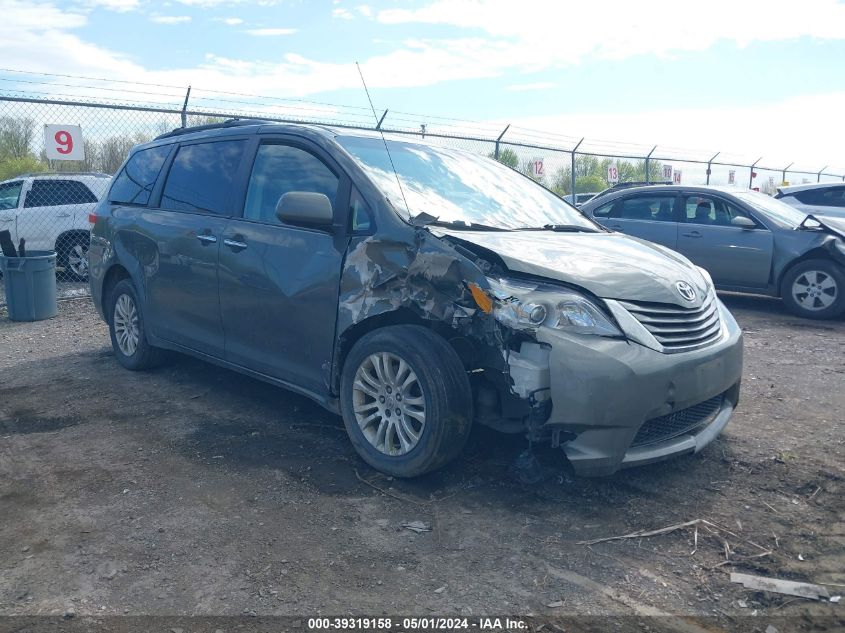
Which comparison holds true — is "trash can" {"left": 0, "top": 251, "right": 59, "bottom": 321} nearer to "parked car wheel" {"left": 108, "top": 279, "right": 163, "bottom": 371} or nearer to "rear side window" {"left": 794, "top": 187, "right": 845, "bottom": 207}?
"parked car wheel" {"left": 108, "top": 279, "right": 163, "bottom": 371}

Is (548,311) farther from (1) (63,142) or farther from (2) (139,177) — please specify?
(1) (63,142)

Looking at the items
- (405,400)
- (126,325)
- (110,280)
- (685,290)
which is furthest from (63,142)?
(685,290)

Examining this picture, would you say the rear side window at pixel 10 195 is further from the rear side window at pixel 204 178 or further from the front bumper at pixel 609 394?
the front bumper at pixel 609 394

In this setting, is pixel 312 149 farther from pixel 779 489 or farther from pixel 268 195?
pixel 779 489

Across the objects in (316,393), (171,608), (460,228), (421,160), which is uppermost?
(421,160)

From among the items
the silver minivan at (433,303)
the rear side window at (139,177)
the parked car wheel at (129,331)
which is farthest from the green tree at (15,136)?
the silver minivan at (433,303)

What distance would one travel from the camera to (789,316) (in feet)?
28.9

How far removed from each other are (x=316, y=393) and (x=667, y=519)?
6.56 feet

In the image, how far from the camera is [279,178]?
463 centimetres

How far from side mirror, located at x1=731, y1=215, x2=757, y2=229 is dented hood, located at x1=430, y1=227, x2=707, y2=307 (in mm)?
5329

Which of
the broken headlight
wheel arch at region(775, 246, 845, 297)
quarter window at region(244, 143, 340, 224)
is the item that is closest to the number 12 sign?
quarter window at region(244, 143, 340, 224)

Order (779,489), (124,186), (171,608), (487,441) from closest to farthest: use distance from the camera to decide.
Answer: (171,608)
(779,489)
(487,441)
(124,186)

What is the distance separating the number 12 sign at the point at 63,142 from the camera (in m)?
9.23

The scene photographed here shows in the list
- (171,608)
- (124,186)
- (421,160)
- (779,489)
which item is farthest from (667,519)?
(124,186)
